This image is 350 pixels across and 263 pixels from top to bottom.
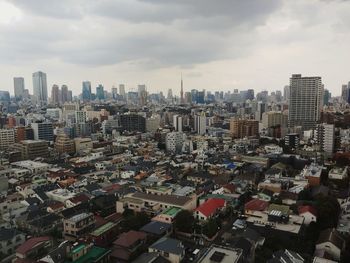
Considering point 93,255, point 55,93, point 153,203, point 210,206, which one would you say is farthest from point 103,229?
point 55,93

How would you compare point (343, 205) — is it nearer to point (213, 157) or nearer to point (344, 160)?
point (344, 160)

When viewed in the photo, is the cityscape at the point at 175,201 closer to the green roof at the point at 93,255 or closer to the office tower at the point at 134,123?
the green roof at the point at 93,255

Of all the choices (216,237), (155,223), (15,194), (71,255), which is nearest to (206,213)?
(216,237)

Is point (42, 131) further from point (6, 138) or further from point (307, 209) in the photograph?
point (307, 209)

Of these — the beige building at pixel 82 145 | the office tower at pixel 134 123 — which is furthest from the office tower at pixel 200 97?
the beige building at pixel 82 145

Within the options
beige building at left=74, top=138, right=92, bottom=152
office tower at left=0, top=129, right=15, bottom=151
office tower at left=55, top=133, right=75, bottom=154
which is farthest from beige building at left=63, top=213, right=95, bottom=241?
office tower at left=0, top=129, right=15, bottom=151

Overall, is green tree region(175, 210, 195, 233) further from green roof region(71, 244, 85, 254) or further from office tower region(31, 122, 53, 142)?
office tower region(31, 122, 53, 142)
